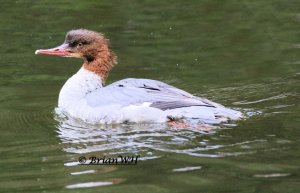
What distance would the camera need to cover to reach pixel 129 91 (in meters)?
9.61

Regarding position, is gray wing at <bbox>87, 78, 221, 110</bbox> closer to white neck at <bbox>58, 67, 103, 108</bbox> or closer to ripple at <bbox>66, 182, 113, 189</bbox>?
white neck at <bbox>58, 67, 103, 108</bbox>

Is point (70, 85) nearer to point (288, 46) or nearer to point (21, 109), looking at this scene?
point (21, 109)

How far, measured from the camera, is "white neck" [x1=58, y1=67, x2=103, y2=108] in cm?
1034

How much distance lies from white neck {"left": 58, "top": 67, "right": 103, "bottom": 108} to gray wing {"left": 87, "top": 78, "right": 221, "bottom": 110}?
53cm

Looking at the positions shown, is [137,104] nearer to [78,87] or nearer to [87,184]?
[78,87]

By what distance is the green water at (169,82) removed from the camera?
727 cm

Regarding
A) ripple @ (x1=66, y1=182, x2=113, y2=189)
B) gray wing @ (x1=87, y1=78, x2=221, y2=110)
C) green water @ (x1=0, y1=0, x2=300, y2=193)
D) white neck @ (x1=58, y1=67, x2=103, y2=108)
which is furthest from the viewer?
white neck @ (x1=58, y1=67, x2=103, y2=108)

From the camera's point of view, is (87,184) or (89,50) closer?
(87,184)

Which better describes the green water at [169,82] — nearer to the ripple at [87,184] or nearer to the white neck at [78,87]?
the ripple at [87,184]

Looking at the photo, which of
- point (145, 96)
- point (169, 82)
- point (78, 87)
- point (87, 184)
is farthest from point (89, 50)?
point (87, 184)

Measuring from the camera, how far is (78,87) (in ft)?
34.6

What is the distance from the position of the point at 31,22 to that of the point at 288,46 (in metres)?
5.04

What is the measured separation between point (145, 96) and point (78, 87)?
53.9 inches

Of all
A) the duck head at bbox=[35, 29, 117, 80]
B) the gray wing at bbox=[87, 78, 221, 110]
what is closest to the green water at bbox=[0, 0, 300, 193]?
the gray wing at bbox=[87, 78, 221, 110]
